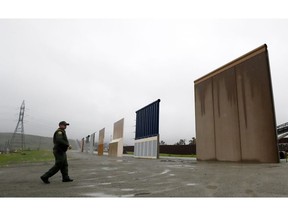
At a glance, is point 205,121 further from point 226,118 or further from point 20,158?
point 20,158

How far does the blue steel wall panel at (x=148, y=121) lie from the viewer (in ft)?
71.8

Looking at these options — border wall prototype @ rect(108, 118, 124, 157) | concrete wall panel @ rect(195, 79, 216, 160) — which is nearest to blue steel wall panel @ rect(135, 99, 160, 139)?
border wall prototype @ rect(108, 118, 124, 157)

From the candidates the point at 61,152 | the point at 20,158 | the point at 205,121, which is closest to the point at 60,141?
the point at 61,152

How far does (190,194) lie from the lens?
384 cm

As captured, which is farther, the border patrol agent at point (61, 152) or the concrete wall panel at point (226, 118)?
the concrete wall panel at point (226, 118)

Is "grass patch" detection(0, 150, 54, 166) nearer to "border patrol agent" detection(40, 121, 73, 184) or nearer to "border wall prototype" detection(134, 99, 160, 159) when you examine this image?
"border patrol agent" detection(40, 121, 73, 184)

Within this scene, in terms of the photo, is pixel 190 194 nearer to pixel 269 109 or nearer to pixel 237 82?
pixel 269 109

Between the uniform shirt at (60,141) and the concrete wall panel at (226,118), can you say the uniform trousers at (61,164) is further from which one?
the concrete wall panel at (226,118)

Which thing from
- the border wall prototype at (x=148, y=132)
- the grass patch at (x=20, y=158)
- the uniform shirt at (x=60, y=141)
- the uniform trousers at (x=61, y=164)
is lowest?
the grass patch at (x=20, y=158)

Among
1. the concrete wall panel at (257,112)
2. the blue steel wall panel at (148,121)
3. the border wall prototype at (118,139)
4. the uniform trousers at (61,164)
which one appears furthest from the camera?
the border wall prototype at (118,139)

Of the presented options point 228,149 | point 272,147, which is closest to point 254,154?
point 272,147

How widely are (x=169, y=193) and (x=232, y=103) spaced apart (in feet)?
37.2

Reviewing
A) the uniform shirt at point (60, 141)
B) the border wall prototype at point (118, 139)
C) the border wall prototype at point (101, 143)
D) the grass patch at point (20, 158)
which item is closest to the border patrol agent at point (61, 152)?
the uniform shirt at point (60, 141)

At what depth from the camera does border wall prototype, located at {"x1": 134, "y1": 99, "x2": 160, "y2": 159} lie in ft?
70.1
